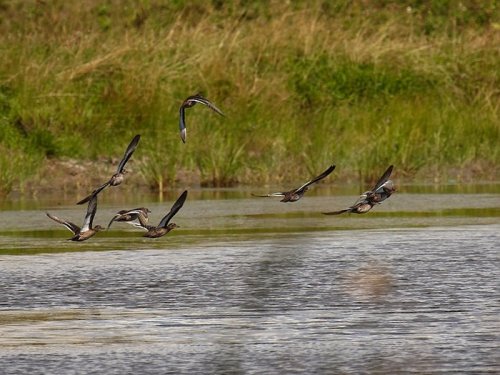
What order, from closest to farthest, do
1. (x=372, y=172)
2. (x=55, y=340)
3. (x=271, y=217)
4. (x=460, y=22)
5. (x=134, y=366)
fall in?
(x=134, y=366) → (x=55, y=340) → (x=271, y=217) → (x=372, y=172) → (x=460, y=22)

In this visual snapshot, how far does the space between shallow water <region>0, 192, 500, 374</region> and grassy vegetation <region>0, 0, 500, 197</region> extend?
3.44m

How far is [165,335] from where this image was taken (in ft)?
27.3

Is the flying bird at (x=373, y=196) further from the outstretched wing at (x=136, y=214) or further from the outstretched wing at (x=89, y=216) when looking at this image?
the outstretched wing at (x=89, y=216)

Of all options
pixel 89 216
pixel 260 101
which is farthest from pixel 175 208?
pixel 260 101

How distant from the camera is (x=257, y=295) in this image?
9.73 meters

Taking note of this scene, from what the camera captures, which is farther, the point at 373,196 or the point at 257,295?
the point at 373,196

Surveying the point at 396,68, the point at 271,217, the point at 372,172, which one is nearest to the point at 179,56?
the point at 396,68

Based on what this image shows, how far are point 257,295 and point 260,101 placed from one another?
432 inches

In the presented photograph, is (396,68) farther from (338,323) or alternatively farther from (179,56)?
(338,323)

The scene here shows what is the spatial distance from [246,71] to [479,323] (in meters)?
13.0

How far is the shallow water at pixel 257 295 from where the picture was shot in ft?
25.2

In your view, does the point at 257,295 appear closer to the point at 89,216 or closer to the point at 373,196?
the point at 89,216

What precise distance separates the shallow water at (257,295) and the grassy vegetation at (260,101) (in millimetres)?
3439

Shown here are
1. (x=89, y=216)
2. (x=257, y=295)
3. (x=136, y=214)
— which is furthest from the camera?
(x=89, y=216)
